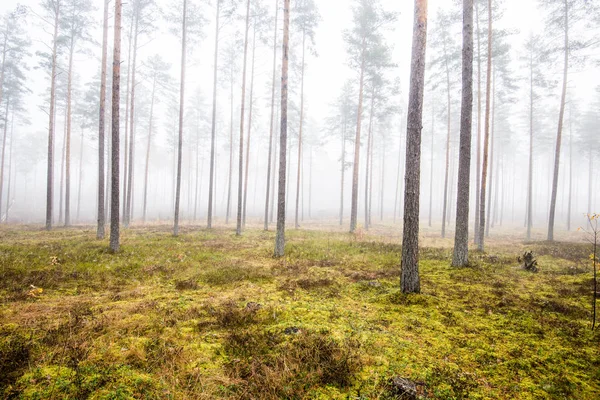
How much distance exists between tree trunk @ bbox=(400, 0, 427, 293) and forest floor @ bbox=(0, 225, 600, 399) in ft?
2.16

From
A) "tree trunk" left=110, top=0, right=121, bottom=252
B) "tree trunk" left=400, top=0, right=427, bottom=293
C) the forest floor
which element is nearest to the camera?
the forest floor

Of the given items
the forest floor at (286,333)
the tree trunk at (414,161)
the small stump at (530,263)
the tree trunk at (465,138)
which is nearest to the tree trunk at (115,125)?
the forest floor at (286,333)

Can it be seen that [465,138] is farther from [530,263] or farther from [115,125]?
[115,125]

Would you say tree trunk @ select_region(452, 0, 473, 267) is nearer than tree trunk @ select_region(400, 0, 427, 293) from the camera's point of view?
No

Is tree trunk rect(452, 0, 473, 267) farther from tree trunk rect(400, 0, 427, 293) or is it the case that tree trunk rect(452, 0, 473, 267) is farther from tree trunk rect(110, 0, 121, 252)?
tree trunk rect(110, 0, 121, 252)

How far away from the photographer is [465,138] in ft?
27.6

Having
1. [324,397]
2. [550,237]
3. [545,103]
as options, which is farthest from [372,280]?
[545,103]

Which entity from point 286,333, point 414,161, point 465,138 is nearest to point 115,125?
point 286,333

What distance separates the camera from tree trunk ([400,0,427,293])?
5.88 m

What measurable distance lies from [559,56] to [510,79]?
2.66 m

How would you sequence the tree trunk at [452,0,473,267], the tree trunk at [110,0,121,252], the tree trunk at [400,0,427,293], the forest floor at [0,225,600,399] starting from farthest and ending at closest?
the tree trunk at [110,0,121,252], the tree trunk at [452,0,473,267], the tree trunk at [400,0,427,293], the forest floor at [0,225,600,399]

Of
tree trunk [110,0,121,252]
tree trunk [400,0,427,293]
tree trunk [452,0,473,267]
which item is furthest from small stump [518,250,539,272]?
tree trunk [110,0,121,252]

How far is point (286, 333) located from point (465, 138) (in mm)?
8307

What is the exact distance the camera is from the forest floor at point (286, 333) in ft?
9.68
